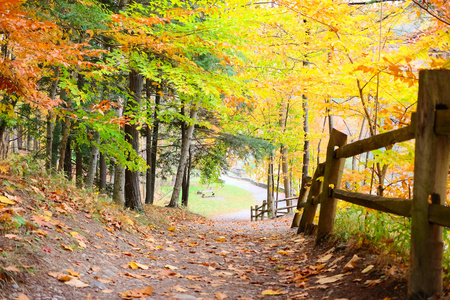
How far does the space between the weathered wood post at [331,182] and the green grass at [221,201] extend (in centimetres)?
2534

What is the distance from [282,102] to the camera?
17.4 meters

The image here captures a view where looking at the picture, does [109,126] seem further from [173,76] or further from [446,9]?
[446,9]

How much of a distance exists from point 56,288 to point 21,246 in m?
0.68

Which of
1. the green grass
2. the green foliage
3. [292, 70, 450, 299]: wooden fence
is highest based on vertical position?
[292, 70, 450, 299]: wooden fence

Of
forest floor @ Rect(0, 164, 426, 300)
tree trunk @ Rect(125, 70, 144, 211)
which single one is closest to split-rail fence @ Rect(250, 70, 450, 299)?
forest floor @ Rect(0, 164, 426, 300)

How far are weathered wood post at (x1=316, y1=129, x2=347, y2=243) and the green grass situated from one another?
83.1 ft

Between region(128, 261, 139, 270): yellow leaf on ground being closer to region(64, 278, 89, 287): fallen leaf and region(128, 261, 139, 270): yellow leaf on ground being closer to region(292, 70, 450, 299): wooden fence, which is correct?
region(64, 278, 89, 287): fallen leaf

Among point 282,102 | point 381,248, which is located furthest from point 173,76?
point 282,102

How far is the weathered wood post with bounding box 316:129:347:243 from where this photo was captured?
4.73 metres

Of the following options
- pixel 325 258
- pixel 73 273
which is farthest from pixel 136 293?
pixel 325 258

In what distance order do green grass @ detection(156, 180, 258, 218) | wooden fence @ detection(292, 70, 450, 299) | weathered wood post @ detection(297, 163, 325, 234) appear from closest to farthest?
1. wooden fence @ detection(292, 70, 450, 299)
2. weathered wood post @ detection(297, 163, 325, 234)
3. green grass @ detection(156, 180, 258, 218)

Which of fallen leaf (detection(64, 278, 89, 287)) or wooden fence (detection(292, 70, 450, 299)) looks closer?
wooden fence (detection(292, 70, 450, 299))

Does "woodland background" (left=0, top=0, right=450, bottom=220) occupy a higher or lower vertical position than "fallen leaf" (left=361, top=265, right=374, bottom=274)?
higher

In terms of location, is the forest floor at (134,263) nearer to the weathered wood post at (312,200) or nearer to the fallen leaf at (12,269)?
the fallen leaf at (12,269)
